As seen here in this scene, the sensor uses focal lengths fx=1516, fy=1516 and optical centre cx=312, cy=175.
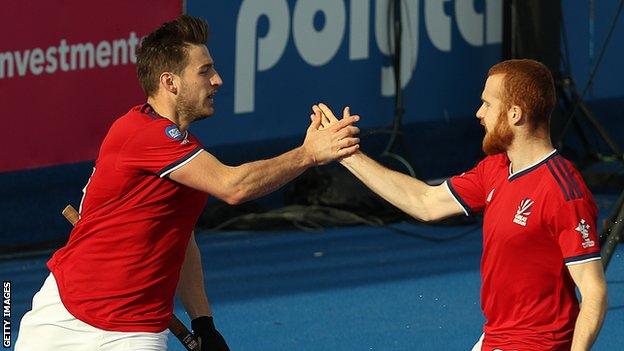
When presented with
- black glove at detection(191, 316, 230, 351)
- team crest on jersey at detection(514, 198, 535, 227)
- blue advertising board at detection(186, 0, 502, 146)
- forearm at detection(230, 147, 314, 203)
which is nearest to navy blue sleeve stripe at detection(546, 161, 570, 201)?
team crest on jersey at detection(514, 198, 535, 227)

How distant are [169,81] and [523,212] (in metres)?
1.39

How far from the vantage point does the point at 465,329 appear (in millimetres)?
8617

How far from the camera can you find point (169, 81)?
5.50 meters

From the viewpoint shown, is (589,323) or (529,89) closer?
(589,323)

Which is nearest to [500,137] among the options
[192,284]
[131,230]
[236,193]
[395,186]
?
[395,186]

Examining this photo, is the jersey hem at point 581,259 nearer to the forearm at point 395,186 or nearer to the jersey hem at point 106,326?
the forearm at point 395,186

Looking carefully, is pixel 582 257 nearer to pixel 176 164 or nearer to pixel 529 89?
pixel 529 89

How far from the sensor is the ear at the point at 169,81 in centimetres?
550

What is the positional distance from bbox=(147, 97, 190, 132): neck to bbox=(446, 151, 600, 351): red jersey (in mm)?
1195

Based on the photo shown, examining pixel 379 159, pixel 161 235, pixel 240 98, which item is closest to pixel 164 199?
pixel 161 235

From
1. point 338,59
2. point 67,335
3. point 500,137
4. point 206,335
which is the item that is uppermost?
point 500,137

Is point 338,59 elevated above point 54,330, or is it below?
above

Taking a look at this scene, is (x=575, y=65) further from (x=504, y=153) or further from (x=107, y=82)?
(x=504, y=153)

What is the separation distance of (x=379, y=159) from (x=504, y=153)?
683cm
